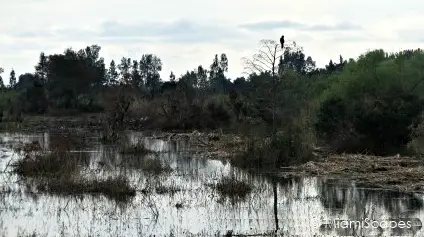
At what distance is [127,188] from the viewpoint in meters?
17.2

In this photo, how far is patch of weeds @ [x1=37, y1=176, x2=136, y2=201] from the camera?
16.9 metres

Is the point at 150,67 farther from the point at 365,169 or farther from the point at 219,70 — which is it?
the point at 365,169

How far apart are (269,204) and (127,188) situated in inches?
175

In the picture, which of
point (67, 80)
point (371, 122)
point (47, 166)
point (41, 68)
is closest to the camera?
point (47, 166)

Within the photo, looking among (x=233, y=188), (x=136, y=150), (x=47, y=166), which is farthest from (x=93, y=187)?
(x=136, y=150)

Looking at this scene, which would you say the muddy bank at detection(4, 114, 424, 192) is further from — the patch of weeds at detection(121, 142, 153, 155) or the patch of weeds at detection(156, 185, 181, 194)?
the patch of weeds at detection(156, 185, 181, 194)

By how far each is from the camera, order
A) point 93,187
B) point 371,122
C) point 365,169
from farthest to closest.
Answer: point 371,122
point 365,169
point 93,187

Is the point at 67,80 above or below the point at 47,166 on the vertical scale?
above

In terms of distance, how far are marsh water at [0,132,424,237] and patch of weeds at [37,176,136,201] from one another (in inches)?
14.5

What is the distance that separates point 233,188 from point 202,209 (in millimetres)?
2371

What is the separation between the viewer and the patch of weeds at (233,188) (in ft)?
55.3

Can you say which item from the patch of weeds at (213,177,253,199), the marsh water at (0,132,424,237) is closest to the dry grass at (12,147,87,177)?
the marsh water at (0,132,424,237)

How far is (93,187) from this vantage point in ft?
57.1

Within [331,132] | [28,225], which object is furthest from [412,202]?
[331,132]
